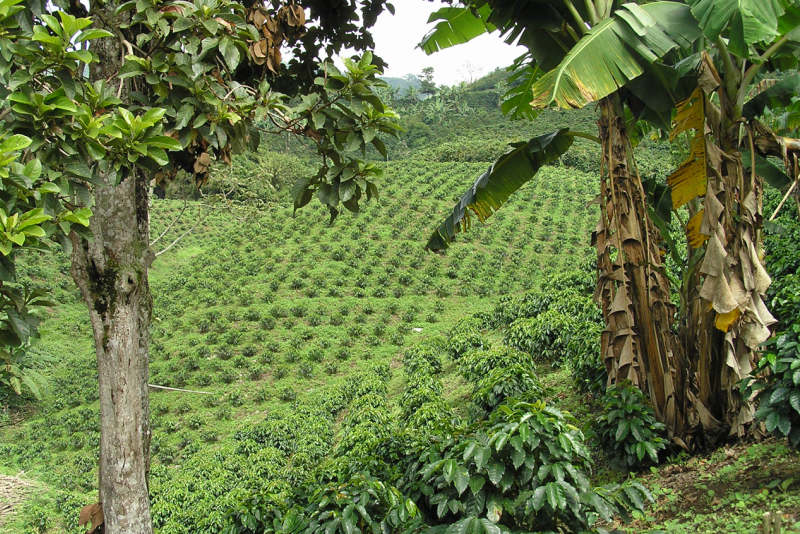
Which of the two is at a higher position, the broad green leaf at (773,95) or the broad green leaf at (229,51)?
the broad green leaf at (229,51)

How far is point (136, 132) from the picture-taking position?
2.08m

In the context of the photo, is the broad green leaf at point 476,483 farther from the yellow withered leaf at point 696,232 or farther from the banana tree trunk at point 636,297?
the yellow withered leaf at point 696,232

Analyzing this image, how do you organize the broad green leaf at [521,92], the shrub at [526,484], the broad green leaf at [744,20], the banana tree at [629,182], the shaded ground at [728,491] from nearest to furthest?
1. the shrub at [526,484]
2. the shaded ground at [728,491]
3. the broad green leaf at [744,20]
4. the banana tree at [629,182]
5. the broad green leaf at [521,92]

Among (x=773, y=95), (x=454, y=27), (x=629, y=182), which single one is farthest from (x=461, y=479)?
(x=454, y=27)

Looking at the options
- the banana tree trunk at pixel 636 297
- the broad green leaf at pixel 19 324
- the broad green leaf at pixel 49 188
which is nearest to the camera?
the broad green leaf at pixel 49 188

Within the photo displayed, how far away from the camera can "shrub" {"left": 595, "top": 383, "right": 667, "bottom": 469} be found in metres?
3.79

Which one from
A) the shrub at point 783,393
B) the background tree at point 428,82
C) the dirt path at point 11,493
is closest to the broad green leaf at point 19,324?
the shrub at point 783,393

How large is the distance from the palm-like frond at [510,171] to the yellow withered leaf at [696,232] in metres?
1.25

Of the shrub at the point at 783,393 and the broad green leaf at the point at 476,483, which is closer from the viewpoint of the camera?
the broad green leaf at the point at 476,483

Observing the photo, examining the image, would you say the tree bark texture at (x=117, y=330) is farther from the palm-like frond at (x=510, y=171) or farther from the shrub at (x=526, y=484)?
the palm-like frond at (x=510, y=171)

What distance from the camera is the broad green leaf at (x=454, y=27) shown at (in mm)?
5164

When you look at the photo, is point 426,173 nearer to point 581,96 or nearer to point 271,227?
point 271,227

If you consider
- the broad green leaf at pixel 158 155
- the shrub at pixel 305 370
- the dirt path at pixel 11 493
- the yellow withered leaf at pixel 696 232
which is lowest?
the dirt path at pixel 11 493

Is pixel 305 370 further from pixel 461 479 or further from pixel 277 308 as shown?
pixel 461 479
